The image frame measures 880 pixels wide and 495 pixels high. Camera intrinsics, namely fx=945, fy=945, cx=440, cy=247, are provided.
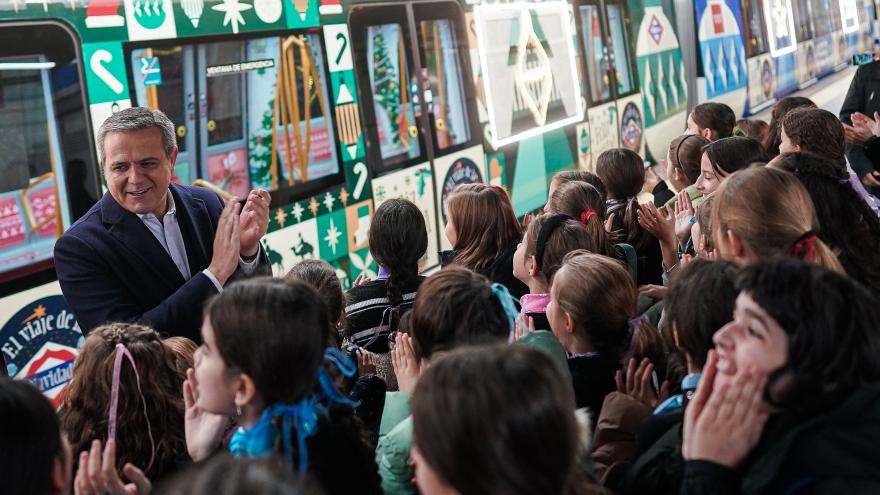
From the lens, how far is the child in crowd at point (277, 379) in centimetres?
181

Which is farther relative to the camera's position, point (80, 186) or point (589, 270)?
point (80, 186)

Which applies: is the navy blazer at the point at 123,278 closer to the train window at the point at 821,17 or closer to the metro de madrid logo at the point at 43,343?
the metro de madrid logo at the point at 43,343

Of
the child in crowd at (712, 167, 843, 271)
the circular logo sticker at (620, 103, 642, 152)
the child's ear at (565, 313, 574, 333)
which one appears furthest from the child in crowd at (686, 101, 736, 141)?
the child's ear at (565, 313, 574, 333)

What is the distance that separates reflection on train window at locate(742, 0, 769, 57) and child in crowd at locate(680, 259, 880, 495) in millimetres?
11456

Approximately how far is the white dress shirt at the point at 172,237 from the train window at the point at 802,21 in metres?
14.2

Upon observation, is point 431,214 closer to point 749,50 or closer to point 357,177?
point 357,177

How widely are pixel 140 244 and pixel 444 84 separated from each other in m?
3.50

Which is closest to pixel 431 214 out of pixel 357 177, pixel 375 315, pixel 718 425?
pixel 357 177

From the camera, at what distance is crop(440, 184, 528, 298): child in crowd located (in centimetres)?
362

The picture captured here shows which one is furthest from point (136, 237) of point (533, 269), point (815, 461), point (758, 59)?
point (758, 59)

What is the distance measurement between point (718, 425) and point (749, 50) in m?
11.7

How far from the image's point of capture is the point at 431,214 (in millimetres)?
5844

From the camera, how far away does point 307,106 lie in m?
4.85

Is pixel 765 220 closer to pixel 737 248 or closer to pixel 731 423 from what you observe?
pixel 737 248
